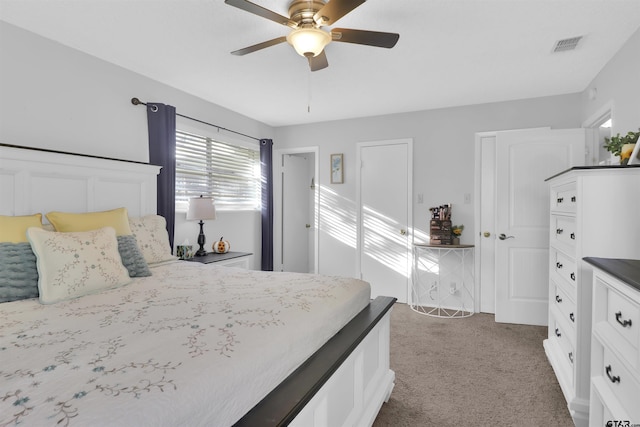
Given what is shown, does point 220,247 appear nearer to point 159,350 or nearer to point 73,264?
point 73,264

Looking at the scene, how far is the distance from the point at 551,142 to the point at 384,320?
2604 millimetres

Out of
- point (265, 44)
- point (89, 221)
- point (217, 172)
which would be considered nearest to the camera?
point (265, 44)

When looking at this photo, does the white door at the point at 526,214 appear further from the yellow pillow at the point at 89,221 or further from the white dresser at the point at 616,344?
the yellow pillow at the point at 89,221

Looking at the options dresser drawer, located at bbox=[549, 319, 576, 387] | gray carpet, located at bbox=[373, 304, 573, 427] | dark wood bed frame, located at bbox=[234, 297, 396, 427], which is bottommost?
gray carpet, located at bbox=[373, 304, 573, 427]

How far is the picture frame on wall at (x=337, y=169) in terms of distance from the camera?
4.83 metres

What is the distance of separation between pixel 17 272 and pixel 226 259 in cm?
182

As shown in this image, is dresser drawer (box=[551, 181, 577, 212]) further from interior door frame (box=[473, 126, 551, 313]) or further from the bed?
interior door frame (box=[473, 126, 551, 313])

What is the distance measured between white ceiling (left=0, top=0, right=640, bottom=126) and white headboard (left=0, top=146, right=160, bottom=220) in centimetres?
89

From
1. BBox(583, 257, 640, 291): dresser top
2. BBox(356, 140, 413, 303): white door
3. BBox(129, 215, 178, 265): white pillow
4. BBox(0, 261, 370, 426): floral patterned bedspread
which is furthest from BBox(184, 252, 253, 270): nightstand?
BBox(583, 257, 640, 291): dresser top

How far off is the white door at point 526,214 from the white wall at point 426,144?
0.53 m

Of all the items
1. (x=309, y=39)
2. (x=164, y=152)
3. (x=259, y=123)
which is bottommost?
(x=164, y=152)

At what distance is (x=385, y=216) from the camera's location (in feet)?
15.0

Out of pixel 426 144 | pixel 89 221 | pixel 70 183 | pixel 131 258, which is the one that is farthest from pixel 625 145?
pixel 70 183

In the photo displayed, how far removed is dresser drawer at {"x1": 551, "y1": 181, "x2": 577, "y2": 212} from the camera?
199 cm
